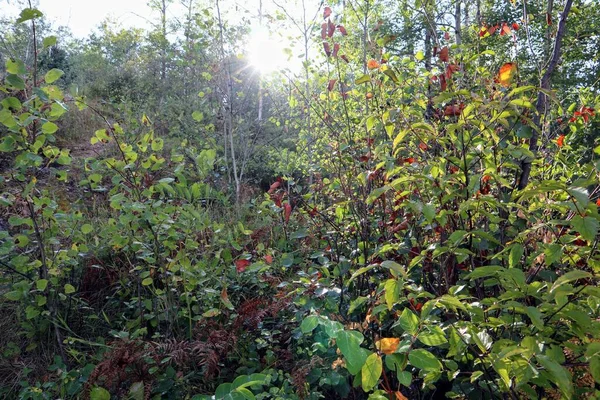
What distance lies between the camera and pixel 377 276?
1.94 metres

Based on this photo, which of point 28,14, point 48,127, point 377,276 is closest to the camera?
point 28,14

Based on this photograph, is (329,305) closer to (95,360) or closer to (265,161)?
(95,360)

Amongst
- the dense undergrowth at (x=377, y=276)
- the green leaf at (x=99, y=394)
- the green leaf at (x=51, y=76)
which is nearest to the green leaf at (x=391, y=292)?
the dense undergrowth at (x=377, y=276)

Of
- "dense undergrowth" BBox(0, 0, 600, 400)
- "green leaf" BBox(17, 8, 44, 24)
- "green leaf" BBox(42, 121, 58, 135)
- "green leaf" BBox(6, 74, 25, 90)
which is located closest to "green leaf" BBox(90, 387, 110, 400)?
"dense undergrowth" BBox(0, 0, 600, 400)

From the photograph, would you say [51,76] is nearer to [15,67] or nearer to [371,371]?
[15,67]

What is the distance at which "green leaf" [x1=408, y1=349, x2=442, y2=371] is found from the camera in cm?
91

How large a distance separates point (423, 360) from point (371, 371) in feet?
0.42

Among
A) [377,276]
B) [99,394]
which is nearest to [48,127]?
[99,394]

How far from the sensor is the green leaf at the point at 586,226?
0.92 meters

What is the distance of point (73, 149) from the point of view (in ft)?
19.6

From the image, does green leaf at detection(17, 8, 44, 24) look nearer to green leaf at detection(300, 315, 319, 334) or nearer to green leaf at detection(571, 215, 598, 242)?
green leaf at detection(300, 315, 319, 334)

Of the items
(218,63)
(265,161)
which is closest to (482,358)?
(218,63)

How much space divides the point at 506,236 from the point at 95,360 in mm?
2160

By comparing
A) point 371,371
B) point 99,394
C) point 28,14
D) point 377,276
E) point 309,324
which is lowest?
point 99,394
